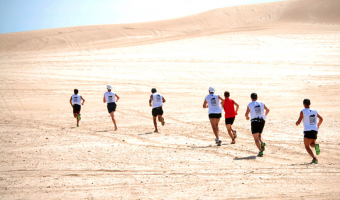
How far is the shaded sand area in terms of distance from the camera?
24.3 ft

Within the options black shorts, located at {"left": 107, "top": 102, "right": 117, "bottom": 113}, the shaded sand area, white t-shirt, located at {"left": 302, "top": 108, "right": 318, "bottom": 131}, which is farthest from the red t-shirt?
black shorts, located at {"left": 107, "top": 102, "right": 117, "bottom": 113}

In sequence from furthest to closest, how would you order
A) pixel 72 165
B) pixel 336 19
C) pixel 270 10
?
pixel 270 10 < pixel 336 19 < pixel 72 165

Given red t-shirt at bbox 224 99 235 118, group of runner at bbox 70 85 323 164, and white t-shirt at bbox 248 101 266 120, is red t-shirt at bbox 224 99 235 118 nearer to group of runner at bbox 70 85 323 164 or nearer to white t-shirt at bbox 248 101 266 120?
group of runner at bbox 70 85 323 164

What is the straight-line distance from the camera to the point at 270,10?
69.2 metres

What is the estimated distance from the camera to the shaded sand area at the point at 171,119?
24.3ft

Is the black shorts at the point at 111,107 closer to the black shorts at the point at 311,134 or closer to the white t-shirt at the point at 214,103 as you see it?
the white t-shirt at the point at 214,103

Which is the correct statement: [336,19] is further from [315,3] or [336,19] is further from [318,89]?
[318,89]

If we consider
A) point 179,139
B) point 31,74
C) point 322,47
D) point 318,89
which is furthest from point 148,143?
point 322,47

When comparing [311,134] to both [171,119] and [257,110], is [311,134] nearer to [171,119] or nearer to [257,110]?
[257,110]

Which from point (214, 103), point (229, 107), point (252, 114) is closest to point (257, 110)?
point (252, 114)

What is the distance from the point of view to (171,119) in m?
16.4

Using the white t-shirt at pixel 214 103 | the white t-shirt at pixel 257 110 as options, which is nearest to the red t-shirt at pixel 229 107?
the white t-shirt at pixel 214 103

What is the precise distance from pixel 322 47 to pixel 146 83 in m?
20.3

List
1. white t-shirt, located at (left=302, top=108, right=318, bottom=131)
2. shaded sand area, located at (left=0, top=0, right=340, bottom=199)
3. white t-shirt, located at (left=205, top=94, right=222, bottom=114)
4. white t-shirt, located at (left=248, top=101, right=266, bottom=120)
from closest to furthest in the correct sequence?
1. shaded sand area, located at (left=0, top=0, right=340, bottom=199)
2. white t-shirt, located at (left=302, top=108, right=318, bottom=131)
3. white t-shirt, located at (left=248, top=101, right=266, bottom=120)
4. white t-shirt, located at (left=205, top=94, right=222, bottom=114)
